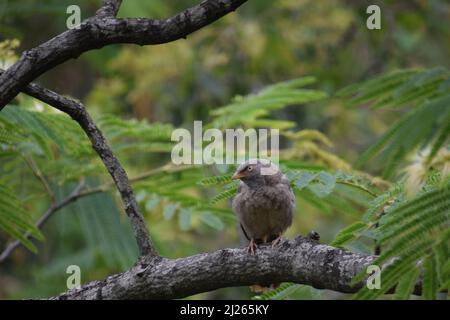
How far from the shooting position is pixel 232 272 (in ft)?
16.0

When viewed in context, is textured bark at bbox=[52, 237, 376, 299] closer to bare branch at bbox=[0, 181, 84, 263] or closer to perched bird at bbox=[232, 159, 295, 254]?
perched bird at bbox=[232, 159, 295, 254]

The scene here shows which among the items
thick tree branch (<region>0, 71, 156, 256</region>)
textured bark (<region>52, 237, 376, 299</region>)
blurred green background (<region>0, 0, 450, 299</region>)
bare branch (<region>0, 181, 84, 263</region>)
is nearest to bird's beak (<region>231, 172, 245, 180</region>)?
thick tree branch (<region>0, 71, 156, 256</region>)

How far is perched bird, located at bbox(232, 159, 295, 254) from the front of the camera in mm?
6340

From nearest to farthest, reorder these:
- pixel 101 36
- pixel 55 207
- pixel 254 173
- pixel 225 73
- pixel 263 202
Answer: pixel 101 36 → pixel 263 202 → pixel 254 173 → pixel 55 207 → pixel 225 73

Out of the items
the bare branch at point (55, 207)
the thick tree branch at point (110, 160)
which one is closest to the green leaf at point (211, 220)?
the bare branch at point (55, 207)

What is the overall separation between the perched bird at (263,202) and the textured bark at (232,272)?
4.23 ft

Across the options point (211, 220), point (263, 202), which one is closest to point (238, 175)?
point (263, 202)

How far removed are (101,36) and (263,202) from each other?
2.07 metres

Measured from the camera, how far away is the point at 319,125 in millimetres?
13555

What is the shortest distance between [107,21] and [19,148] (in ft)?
9.51

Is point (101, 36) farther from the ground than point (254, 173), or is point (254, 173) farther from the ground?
point (101, 36)

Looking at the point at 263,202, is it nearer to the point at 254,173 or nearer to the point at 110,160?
the point at 254,173
